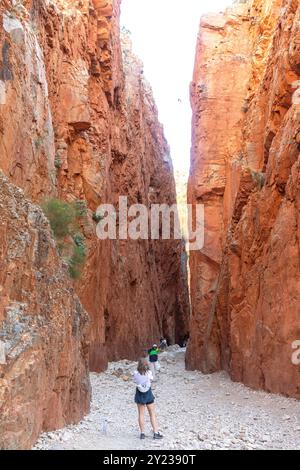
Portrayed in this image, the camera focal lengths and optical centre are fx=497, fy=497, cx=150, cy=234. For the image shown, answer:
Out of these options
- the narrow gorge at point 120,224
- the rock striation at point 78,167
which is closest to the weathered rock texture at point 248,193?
the narrow gorge at point 120,224

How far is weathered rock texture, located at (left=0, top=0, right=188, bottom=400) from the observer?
40.9 feet

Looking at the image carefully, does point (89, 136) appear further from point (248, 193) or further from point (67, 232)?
point (248, 193)

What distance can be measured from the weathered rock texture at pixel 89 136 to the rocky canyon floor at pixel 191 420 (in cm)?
479

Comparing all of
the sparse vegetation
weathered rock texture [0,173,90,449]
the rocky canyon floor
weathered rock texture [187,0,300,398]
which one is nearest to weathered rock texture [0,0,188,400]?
the sparse vegetation

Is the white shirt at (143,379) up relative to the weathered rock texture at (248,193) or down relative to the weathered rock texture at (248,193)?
down

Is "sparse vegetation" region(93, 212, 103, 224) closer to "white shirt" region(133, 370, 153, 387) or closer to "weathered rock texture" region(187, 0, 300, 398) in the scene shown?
"weathered rock texture" region(187, 0, 300, 398)

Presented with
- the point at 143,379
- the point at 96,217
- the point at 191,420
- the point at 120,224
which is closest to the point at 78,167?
the point at 96,217

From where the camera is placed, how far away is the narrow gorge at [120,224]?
7781 millimetres

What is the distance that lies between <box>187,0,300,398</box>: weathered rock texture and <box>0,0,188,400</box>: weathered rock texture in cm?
397

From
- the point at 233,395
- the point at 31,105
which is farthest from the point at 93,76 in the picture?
the point at 233,395

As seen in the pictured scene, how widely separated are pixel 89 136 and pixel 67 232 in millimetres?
6222

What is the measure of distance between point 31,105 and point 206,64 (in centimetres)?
1502

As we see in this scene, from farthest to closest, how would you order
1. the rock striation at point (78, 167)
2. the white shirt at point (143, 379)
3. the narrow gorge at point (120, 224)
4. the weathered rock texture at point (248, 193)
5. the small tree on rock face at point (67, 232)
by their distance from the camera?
1. the small tree on rock face at point (67, 232)
2. the weathered rock texture at point (248, 193)
3. the rock striation at point (78, 167)
4. the white shirt at point (143, 379)
5. the narrow gorge at point (120, 224)

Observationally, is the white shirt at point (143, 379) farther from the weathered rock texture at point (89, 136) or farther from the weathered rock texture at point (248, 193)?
the weathered rock texture at point (89, 136)
